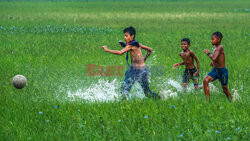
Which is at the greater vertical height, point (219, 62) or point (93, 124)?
point (219, 62)

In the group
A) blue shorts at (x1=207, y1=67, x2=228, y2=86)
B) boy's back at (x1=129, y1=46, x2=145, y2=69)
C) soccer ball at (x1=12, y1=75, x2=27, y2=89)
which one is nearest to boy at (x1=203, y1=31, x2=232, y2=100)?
blue shorts at (x1=207, y1=67, x2=228, y2=86)

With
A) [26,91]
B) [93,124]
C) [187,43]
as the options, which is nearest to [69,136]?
[93,124]

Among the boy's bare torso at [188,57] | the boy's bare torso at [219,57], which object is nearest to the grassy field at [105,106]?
the boy's bare torso at [188,57]

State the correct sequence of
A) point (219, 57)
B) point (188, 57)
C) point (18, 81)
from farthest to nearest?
point (188, 57)
point (18, 81)
point (219, 57)

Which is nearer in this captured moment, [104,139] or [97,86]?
[104,139]

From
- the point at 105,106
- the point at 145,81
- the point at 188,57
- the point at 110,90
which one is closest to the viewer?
the point at 105,106

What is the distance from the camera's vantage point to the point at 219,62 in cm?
624

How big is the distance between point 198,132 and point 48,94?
3.28 metres

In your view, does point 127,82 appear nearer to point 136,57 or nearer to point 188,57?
point 136,57

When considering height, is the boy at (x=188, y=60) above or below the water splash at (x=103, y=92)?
above

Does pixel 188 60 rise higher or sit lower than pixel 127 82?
higher

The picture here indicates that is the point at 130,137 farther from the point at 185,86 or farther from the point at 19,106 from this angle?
the point at 185,86

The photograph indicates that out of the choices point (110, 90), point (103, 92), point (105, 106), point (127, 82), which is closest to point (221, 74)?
point (127, 82)

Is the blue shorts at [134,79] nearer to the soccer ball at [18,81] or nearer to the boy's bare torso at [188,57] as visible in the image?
the boy's bare torso at [188,57]
